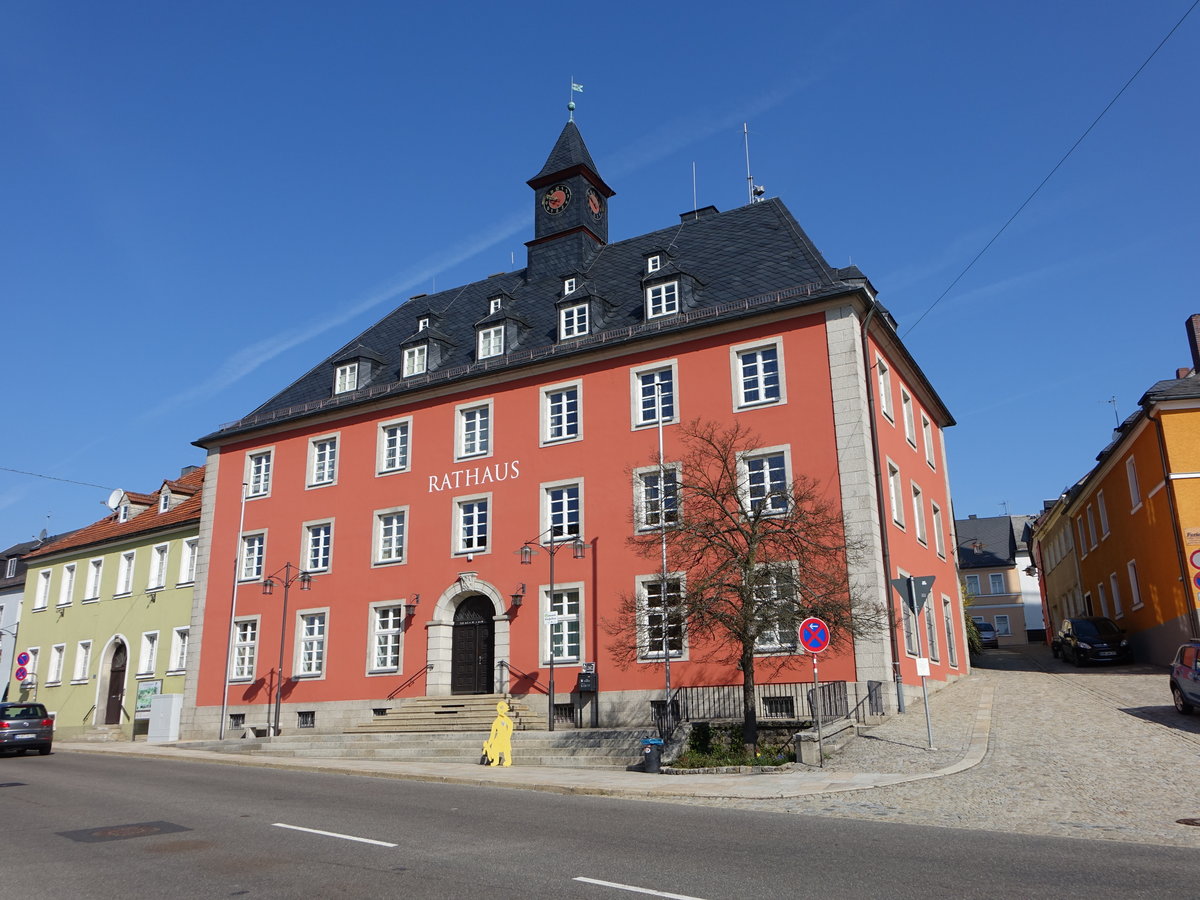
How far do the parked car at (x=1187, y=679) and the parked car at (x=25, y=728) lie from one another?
26654mm

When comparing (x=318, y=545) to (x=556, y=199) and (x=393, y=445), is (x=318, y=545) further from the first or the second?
(x=556, y=199)

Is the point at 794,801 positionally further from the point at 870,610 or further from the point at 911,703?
the point at 911,703

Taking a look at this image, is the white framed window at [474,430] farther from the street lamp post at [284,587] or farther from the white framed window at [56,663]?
the white framed window at [56,663]

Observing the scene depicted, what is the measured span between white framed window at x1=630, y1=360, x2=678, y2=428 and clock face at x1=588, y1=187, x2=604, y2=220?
1082cm

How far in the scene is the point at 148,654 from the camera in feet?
123

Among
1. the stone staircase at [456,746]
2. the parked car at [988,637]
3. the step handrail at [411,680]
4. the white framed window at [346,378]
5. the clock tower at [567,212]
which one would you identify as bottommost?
the stone staircase at [456,746]


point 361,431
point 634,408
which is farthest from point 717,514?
point 361,431

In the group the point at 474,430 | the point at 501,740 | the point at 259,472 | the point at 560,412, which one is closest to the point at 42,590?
the point at 259,472

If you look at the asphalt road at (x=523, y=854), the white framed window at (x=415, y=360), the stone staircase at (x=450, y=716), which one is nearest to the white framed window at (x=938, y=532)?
the stone staircase at (x=450, y=716)

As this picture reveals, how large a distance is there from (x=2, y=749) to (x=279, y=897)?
23343 mm

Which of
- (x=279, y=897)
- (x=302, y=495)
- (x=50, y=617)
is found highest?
(x=302, y=495)

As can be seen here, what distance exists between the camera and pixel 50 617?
143 feet

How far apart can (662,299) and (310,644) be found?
1534 centimetres

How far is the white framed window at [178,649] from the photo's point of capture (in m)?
36.0
